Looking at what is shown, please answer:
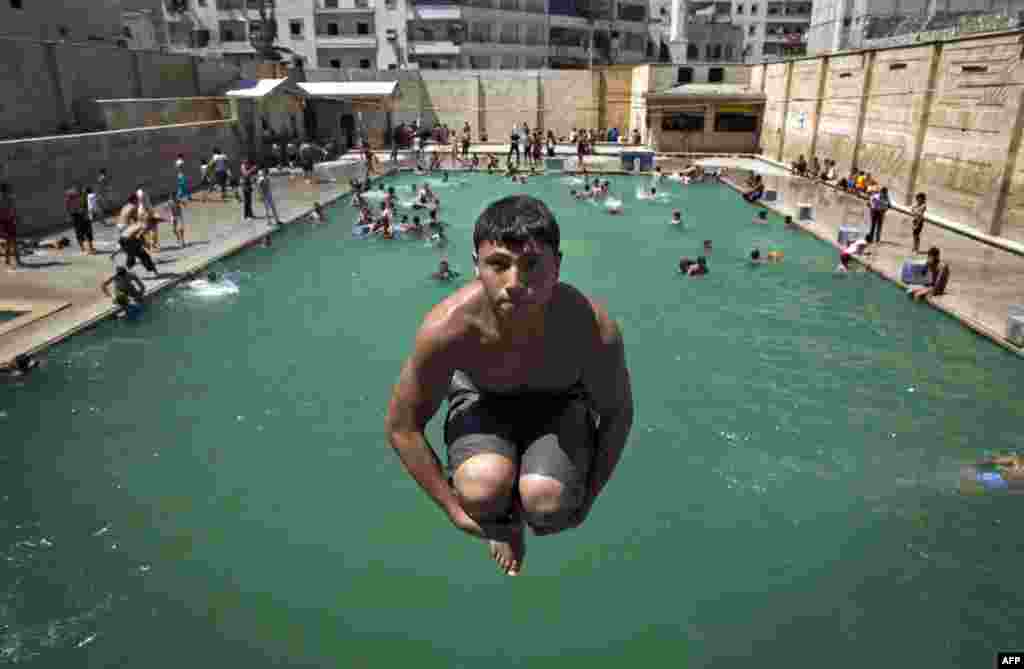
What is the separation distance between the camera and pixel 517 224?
2906 millimetres

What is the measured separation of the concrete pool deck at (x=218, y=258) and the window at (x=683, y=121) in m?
17.3

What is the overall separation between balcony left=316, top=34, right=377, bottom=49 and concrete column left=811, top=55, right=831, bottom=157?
40.8 meters

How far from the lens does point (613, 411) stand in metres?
3.39

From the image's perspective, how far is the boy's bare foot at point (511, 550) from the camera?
3219 millimetres

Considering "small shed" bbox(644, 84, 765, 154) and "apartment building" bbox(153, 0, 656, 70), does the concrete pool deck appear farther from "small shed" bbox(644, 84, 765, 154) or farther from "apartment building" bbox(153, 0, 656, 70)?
"apartment building" bbox(153, 0, 656, 70)

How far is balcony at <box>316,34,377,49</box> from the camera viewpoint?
202 feet

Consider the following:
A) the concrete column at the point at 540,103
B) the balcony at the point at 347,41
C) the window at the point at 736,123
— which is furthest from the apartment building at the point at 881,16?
the balcony at the point at 347,41

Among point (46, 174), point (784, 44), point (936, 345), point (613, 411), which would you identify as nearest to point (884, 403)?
point (936, 345)

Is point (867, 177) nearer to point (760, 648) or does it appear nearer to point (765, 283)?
point (765, 283)

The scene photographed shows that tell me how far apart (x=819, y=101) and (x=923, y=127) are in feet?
36.2

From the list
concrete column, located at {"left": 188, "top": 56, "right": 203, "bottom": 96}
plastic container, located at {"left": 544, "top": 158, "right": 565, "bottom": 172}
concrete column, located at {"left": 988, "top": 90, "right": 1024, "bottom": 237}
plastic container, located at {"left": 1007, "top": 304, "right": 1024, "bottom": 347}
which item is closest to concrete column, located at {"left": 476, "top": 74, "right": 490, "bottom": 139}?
plastic container, located at {"left": 544, "top": 158, "right": 565, "bottom": 172}

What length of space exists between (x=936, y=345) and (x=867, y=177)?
1817 centimetres

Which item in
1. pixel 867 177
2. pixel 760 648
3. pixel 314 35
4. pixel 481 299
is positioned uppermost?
pixel 314 35

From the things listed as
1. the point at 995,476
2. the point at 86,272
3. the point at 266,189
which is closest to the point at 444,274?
the point at 266,189
